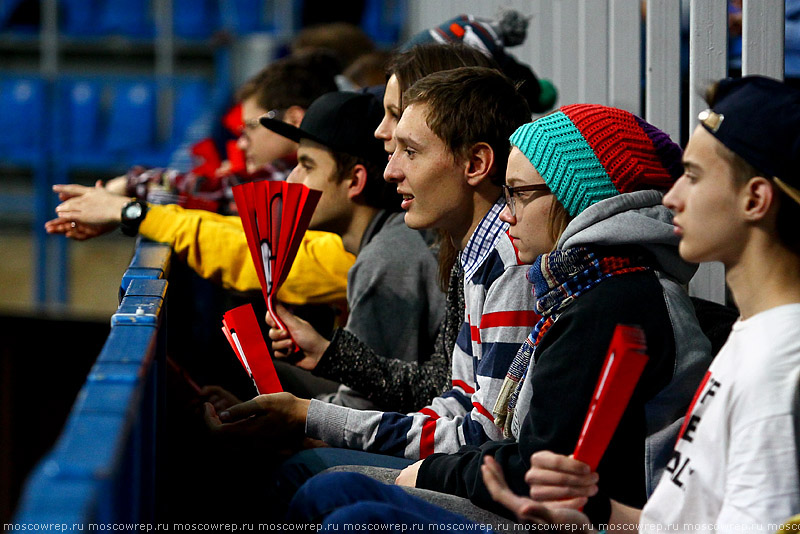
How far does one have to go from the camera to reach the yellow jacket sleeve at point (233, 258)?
290 centimetres

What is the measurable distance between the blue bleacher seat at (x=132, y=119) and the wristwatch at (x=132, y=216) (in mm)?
7507

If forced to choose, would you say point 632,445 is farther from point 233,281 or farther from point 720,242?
point 233,281

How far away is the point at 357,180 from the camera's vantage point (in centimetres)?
287

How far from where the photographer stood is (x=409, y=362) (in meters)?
2.60

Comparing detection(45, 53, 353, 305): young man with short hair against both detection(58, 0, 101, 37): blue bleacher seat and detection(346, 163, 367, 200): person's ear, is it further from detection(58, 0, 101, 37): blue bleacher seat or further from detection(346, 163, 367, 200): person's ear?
detection(58, 0, 101, 37): blue bleacher seat

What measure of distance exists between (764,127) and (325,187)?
1601 mm

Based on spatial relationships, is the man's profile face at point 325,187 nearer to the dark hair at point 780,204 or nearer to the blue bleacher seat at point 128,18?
the dark hair at point 780,204

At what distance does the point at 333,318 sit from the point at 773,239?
180 centimetres

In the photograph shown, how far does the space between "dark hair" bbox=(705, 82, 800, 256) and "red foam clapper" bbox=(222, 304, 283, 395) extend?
3.70 feet

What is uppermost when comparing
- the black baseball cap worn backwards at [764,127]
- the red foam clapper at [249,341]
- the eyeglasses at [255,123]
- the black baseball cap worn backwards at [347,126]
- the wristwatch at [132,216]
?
the black baseball cap worn backwards at [764,127]

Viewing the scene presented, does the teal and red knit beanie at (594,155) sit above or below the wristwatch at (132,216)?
above

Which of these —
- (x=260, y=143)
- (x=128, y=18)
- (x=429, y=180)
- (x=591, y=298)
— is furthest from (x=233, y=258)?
(x=128, y=18)

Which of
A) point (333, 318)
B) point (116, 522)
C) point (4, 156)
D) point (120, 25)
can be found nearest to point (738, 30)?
point (333, 318)

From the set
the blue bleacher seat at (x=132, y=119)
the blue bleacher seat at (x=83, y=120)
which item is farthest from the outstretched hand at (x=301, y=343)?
the blue bleacher seat at (x=83, y=120)
